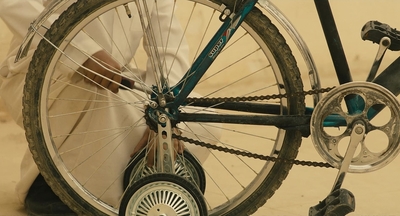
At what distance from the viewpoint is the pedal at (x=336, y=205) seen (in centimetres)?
162

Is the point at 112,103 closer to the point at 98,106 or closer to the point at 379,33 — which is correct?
the point at 98,106

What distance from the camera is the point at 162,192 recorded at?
1.66 metres

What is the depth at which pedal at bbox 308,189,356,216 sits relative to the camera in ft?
5.31

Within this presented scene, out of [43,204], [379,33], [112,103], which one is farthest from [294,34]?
[43,204]

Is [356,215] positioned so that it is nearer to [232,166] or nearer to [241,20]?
[232,166]

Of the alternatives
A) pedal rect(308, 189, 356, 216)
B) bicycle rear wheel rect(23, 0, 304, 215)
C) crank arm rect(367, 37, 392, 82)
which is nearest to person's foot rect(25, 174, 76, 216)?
bicycle rear wheel rect(23, 0, 304, 215)

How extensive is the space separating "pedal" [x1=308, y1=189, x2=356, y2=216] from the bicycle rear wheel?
0.41 feet

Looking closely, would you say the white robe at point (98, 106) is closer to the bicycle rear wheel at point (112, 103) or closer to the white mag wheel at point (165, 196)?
the bicycle rear wheel at point (112, 103)

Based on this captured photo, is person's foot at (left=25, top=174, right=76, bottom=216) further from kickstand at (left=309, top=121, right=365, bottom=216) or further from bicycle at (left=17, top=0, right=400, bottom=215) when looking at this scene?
kickstand at (left=309, top=121, right=365, bottom=216)

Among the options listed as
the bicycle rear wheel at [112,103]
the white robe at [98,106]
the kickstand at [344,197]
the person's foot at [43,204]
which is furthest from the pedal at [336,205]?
the person's foot at [43,204]

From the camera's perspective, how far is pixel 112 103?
1.93 metres

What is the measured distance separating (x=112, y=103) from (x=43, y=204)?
1.17 feet

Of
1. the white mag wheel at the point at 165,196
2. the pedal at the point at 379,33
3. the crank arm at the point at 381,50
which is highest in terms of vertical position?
the pedal at the point at 379,33

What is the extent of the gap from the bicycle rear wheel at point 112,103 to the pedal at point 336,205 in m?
0.12
